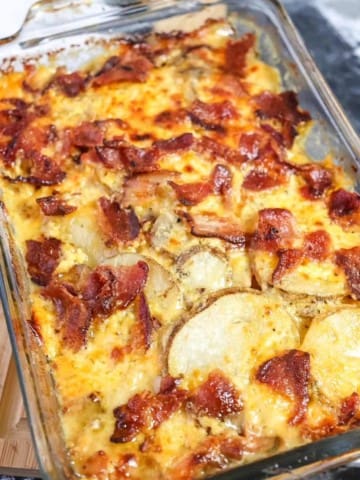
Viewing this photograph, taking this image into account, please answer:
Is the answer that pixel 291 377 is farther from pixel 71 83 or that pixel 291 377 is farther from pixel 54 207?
pixel 71 83

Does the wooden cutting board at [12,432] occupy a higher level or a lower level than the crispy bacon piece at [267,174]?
lower

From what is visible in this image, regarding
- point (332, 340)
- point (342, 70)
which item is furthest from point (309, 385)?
point (342, 70)

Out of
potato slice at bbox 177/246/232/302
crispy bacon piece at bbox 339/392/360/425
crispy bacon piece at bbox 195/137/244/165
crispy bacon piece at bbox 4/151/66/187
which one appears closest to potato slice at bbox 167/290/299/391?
potato slice at bbox 177/246/232/302

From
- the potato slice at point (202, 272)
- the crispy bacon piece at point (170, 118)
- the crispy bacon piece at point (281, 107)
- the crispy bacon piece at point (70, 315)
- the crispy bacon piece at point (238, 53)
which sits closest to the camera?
the crispy bacon piece at point (70, 315)

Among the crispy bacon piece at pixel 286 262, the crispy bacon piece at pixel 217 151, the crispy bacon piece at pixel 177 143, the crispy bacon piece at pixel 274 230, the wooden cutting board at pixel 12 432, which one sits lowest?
the wooden cutting board at pixel 12 432

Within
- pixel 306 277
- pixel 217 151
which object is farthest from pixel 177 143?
pixel 306 277

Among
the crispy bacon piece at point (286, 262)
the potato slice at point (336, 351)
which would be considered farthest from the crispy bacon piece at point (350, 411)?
the crispy bacon piece at point (286, 262)

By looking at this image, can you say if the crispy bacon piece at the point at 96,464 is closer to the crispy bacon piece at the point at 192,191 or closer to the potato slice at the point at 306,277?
the potato slice at the point at 306,277

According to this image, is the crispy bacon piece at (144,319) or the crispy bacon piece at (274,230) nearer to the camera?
the crispy bacon piece at (144,319)
